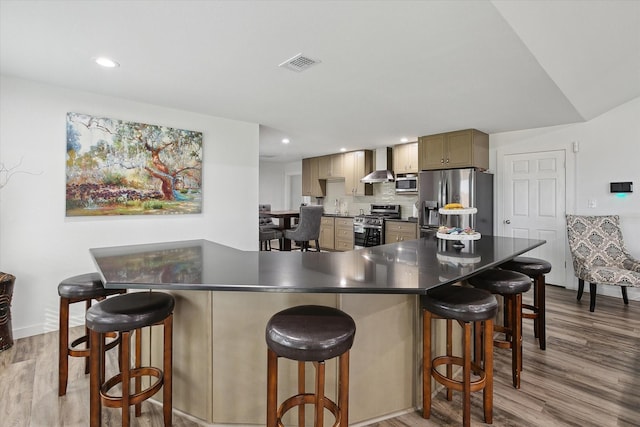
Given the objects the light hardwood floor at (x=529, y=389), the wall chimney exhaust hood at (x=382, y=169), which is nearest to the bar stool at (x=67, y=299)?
the light hardwood floor at (x=529, y=389)

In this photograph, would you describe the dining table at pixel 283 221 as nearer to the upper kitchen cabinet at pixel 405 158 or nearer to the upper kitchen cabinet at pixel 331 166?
the upper kitchen cabinet at pixel 331 166

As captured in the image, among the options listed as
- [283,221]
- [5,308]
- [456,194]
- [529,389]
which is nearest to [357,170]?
[283,221]

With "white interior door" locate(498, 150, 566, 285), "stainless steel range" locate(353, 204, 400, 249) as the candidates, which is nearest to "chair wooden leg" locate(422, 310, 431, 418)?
"white interior door" locate(498, 150, 566, 285)

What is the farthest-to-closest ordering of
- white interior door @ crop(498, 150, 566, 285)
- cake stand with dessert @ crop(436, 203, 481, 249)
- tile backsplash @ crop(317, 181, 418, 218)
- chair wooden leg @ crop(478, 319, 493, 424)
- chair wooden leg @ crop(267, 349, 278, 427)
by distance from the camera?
tile backsplash @ crop(317, 181, 418, 218)
white interior door @ crop(498, 150, 566, 285)
cake stand with dessert @ crop(436, 203, 481, 249)
chair wooden leg @ crop(478, 319, 493, 424)
chair wooden leg @ crop(267, 349, 278, 427)

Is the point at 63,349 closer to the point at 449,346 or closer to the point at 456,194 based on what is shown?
the point at 449,346

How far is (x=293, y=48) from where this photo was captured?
7.35ft

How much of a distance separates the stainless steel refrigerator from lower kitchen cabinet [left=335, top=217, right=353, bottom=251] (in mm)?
1865

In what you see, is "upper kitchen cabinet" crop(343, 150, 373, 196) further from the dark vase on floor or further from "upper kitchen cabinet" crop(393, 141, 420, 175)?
the dark vase on floor

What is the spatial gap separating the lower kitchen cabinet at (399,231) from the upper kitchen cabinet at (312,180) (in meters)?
2.38

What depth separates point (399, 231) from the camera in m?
Result: 5.77

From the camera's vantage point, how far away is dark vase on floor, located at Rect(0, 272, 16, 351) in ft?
8.30

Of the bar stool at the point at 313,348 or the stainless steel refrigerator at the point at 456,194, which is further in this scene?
the stainless steel refrigerator at the point at 456,194

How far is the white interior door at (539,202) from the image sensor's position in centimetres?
441

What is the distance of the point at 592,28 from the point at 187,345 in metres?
3.33
